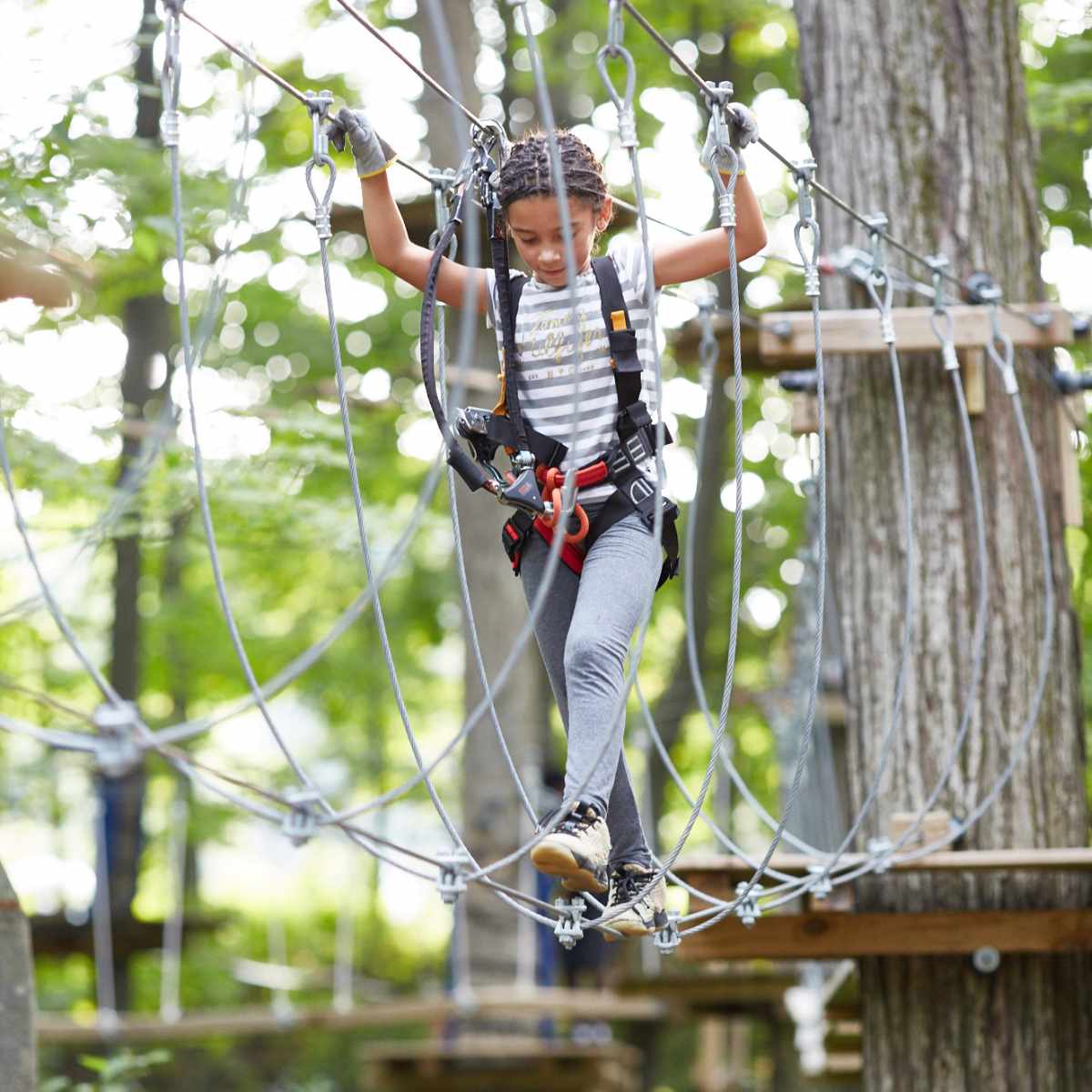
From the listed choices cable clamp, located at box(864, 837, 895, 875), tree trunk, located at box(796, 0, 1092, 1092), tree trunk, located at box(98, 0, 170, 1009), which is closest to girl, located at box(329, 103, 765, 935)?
cable clamp, located at box(864, 837, 895, 875)

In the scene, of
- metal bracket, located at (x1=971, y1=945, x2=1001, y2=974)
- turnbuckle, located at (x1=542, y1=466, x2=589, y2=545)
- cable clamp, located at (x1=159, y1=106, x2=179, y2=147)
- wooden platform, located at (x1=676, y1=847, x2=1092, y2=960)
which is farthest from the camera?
metal bracket, located at (x1=971, y1=945, x2=1001, y2=974)

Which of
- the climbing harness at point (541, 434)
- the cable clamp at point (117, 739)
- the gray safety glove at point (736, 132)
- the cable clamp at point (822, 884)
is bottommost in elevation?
the cable clamp at point (822, 884)

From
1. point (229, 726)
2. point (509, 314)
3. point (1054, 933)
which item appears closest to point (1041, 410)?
point (1054, 933)

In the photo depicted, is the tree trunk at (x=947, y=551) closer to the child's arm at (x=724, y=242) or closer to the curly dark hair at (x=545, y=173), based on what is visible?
the child's arm at (x=724, y=242)

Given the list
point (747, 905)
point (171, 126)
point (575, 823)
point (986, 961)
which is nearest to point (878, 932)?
point (986, 961)

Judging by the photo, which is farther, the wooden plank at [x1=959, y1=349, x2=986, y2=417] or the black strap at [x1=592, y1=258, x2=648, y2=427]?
the wooden plank at [x1=959, y1=349, x2=986, y2=417]

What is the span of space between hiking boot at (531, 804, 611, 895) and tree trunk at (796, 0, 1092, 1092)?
1.47 meters

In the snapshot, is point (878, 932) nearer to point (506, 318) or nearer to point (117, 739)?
point (506, 318)

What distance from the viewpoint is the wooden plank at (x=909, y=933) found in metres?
3.57

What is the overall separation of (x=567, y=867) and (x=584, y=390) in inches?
28.7

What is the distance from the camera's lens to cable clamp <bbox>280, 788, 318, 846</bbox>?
5.78 ft

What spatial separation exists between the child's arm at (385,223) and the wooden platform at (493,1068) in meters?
4.82

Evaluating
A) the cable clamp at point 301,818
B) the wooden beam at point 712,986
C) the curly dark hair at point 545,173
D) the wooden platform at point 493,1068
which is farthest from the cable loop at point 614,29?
the wooden beam at point 712,986

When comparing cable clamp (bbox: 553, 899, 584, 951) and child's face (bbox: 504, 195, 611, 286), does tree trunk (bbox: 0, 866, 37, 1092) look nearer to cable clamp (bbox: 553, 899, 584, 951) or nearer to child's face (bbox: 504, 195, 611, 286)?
cable clamp (bbox: 553, 899, 584, 951)
